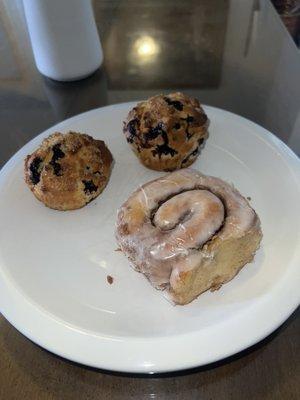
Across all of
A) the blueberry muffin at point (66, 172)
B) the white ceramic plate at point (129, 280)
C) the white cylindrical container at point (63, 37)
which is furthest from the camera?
the white cylindrical container at point (63, 37)

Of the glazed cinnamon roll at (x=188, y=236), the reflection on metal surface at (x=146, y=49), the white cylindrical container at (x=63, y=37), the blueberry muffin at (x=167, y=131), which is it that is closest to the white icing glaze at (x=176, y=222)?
the glazed cinnamon roll at (x=188, y=236)

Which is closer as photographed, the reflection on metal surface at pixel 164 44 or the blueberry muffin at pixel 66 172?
the blueberry muffin at pixel 66 172

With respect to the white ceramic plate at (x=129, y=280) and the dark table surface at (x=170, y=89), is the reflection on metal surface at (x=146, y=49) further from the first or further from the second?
the white ceramic plate at (x=129, y=280)

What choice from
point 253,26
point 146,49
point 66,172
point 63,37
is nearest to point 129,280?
point 66,172

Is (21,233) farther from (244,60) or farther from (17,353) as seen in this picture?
(244,60)

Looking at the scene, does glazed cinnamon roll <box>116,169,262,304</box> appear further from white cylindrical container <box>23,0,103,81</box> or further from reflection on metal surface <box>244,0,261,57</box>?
reflection on metal surface <box>244,0,261,57</box>

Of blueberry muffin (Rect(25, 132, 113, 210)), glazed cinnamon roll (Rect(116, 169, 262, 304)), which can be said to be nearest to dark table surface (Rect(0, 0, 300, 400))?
glazed cinnamon roll (Rect(116, 169, 262, 304))

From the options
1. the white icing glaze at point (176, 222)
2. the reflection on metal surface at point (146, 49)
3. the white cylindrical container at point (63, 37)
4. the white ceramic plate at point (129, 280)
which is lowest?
the white ceramic plate at point (129, 280)

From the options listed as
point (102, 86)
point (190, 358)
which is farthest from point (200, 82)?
point (190, 358)
